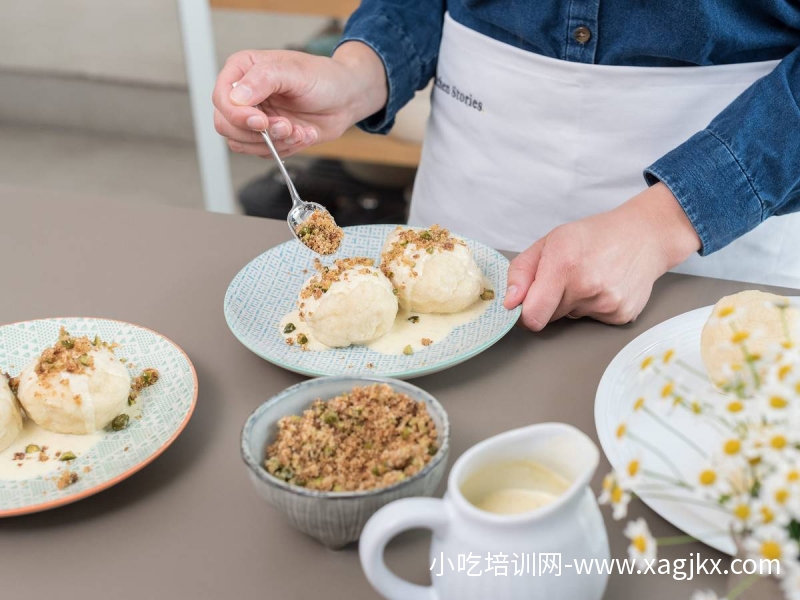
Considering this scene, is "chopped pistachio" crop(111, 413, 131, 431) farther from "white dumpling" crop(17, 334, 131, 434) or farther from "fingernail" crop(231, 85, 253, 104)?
"fingernail" crop(231, 85, 253, 104)

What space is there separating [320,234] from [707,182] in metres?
0.50

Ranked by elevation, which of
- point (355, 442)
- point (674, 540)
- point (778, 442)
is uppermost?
point (778, 442)

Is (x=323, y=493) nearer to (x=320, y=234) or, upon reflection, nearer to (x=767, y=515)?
(x=767, y=515)

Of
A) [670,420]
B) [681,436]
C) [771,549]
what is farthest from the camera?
[670,420]

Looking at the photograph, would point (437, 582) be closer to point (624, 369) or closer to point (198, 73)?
point (624, 369)

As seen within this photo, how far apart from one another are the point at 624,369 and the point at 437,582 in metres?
0.39

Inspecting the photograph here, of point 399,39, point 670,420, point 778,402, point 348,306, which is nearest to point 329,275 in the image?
point 348,306

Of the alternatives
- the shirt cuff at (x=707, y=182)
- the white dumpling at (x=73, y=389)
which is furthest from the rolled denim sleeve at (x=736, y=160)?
the white dumpling at (x=73, y=389)

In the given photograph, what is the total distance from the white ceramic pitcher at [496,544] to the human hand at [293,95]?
27.4 inches

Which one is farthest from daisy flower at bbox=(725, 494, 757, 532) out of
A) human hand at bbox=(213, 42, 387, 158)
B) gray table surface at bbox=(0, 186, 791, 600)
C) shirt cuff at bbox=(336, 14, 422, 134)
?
shirt cuff at bbox=(336, 14, 422, 134)

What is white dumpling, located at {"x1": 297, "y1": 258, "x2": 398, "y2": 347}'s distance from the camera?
98 centimetres

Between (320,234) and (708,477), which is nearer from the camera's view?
(708,477)

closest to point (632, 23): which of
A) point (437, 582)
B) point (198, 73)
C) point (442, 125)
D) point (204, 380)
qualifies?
point (442, 125)

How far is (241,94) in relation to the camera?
1125mm
